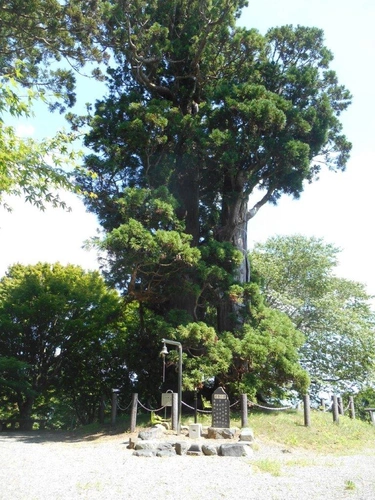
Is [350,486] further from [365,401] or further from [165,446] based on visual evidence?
[365,401]

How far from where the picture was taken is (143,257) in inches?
383

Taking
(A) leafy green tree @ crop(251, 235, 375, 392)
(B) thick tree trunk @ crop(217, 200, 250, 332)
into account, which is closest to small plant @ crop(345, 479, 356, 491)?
(B) thick tree trunk @ crop(217, 200, 250, 332)

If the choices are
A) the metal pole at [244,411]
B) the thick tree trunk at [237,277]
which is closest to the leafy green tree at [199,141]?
the thick tree trunk at [237,277]

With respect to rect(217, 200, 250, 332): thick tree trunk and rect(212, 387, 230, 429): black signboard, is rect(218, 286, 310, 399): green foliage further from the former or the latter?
rect(212, 387, 230, 429): black signboard

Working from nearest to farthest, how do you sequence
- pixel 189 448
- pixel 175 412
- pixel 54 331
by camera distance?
pixel 189 448 → pixel 175 412 → pixel 54 331

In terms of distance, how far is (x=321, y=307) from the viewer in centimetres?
1741

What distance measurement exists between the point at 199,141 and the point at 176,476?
8.81 m

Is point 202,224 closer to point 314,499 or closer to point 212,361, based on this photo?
point 212,361

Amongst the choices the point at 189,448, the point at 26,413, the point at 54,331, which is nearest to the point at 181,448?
the point at 189,448

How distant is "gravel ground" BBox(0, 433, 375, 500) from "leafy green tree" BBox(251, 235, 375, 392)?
9.25 metres

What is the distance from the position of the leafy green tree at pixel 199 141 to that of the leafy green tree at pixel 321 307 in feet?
16.4

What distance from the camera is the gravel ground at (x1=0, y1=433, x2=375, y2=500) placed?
4.64 meters

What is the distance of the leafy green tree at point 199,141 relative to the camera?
1093cm

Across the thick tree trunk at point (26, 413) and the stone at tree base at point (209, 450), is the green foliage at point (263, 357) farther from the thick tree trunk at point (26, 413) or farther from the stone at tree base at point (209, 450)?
the thick tree trunk at point (26, 413)
